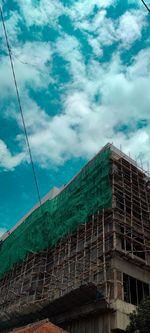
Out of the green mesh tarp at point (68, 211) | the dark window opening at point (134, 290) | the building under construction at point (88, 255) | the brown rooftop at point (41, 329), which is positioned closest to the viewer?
the brown rooftop at point (41, 329)

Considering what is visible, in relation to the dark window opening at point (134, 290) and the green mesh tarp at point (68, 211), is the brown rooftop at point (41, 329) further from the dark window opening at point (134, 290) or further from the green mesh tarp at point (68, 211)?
the green mesh tarp at point (68, 211)

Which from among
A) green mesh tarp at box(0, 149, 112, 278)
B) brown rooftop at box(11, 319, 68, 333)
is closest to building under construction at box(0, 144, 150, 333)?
green mesh tarp at box(0, 149, 112, 278)

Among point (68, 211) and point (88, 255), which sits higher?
point (68, 211)

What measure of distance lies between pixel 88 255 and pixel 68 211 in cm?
421

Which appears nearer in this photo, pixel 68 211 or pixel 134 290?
pixel 134 290

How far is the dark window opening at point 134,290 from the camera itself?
54.0 ft

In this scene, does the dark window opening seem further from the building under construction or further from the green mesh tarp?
the green mesh tarp

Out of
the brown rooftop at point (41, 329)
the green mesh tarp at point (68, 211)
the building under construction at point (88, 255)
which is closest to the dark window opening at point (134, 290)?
the building under construction at point (88, 255)

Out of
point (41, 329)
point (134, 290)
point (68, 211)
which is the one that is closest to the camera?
point (41, 329)

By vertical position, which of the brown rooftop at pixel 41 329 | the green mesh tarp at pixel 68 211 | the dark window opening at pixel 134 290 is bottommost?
the brown rooftop at pixel 41 329

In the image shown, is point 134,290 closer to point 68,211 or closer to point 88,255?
point 88,255

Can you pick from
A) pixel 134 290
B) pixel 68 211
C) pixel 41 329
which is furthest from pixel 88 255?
pixel 41 329

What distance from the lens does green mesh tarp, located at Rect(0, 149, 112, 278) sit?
67.1ft

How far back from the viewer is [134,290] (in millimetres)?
16938
